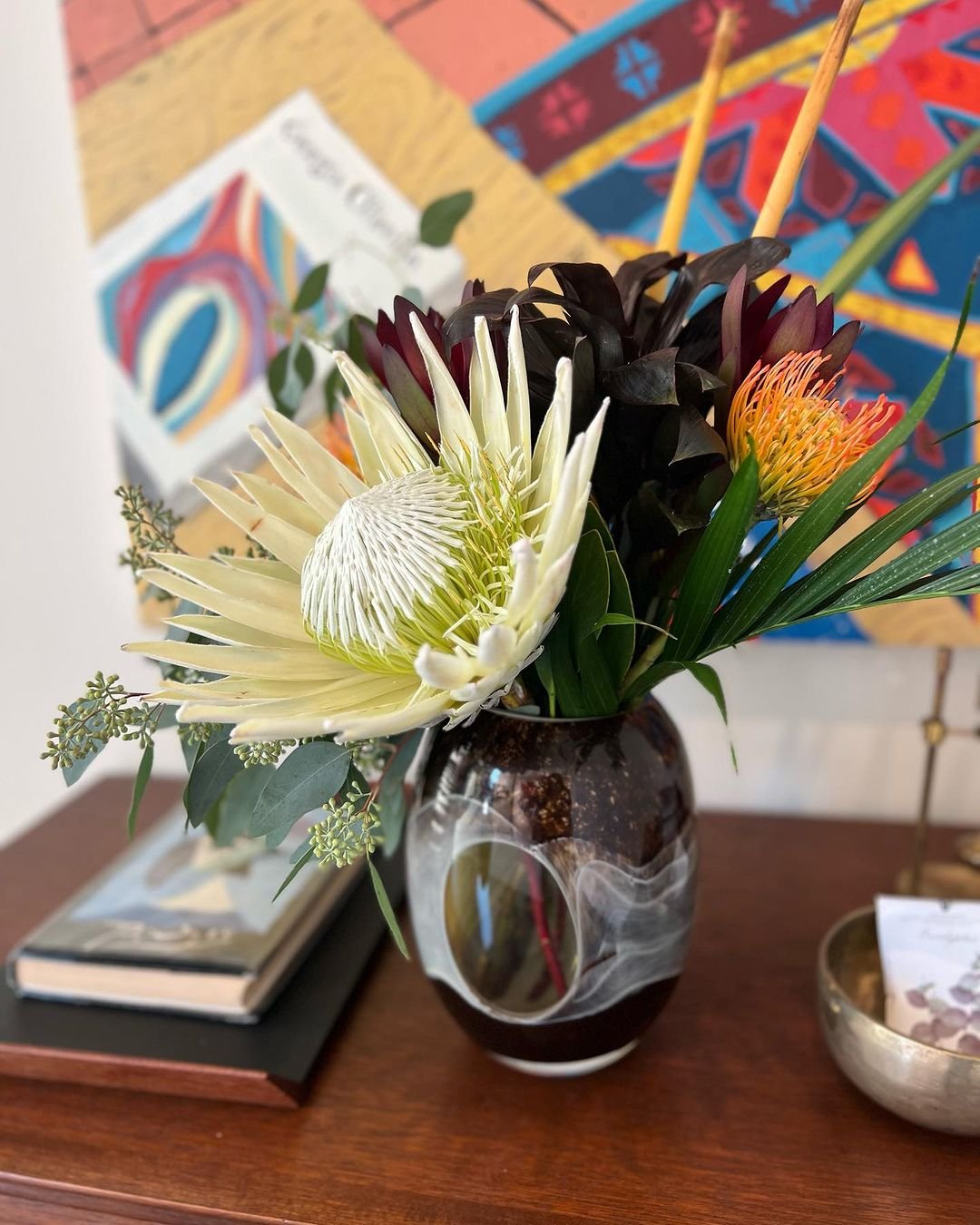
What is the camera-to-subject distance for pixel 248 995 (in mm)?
585

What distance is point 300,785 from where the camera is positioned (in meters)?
0.43

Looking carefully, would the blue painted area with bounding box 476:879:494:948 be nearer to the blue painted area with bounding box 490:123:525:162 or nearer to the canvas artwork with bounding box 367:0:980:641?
the canvas artwork with bounding box 367:0:980:641

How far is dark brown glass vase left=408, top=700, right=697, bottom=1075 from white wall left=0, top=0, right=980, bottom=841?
0.38 metres

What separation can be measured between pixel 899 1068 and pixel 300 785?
352 mm

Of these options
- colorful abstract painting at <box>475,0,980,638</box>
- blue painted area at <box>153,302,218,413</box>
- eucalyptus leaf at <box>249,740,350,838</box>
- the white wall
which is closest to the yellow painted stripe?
colorful abstract painting at <box>475,0,980,638</box>

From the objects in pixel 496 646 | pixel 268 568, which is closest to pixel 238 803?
pixel 268 568

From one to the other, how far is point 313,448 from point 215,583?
8cm

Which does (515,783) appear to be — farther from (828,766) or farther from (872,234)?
(828,766)

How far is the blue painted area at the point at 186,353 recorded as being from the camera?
843mm

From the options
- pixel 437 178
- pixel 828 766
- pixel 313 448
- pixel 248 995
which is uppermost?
pixel 437 178

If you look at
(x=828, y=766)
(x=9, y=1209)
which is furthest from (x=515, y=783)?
(x=828, y=766)

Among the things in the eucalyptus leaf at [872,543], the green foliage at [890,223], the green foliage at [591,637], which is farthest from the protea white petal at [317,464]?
the green foliage at [890,223]

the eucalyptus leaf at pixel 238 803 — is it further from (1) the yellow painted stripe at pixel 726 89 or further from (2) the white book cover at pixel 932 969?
(1) the yellow painted stripe at pixel 726 89

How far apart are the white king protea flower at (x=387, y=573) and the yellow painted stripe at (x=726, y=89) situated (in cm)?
43
